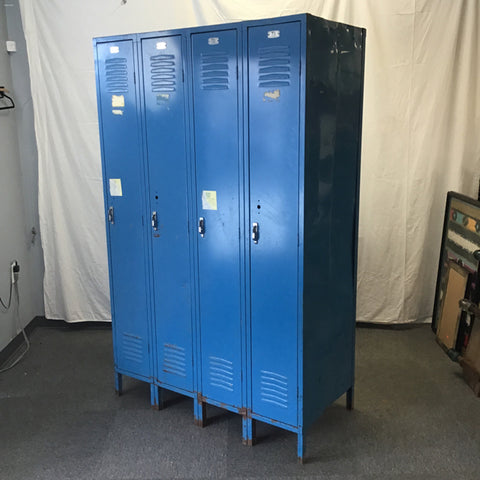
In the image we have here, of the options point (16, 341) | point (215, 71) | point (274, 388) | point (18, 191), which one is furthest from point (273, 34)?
point (16, 341)

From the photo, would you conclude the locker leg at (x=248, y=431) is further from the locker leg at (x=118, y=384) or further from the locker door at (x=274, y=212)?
Result: the locker leg at (x=118, y=384)

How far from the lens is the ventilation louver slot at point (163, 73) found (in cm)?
300

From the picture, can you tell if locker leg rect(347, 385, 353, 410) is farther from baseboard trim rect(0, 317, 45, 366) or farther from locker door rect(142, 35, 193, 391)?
baseboard trim rect(0, 317, 45, 366)

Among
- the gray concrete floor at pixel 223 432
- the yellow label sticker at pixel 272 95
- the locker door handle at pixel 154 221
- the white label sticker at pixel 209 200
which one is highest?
the yellow label sticker at pixel 272 95

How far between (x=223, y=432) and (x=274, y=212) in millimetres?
1325

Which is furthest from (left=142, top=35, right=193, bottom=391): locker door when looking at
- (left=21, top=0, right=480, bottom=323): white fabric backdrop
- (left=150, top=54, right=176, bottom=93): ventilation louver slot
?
(left=21, top=0, right=480, bottom=323): white fabric backdrop

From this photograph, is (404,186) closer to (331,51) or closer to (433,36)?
(433,36)

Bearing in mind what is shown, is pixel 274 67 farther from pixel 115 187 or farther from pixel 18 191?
pixel 18 191

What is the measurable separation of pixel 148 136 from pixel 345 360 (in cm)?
170

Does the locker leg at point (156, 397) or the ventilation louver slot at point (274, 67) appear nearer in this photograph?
the ventilation louver slot at point (274, 67)

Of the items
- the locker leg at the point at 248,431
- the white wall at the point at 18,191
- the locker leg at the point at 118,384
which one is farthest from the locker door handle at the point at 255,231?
the white wall at the point at 18,191

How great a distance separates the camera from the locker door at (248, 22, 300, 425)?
8.63 feet

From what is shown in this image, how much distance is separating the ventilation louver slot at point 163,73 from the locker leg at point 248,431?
1825 mm

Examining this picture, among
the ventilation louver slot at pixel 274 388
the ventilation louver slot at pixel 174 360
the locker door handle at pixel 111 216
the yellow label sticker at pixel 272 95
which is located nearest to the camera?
the yellow label sticker at pixel 272 95
